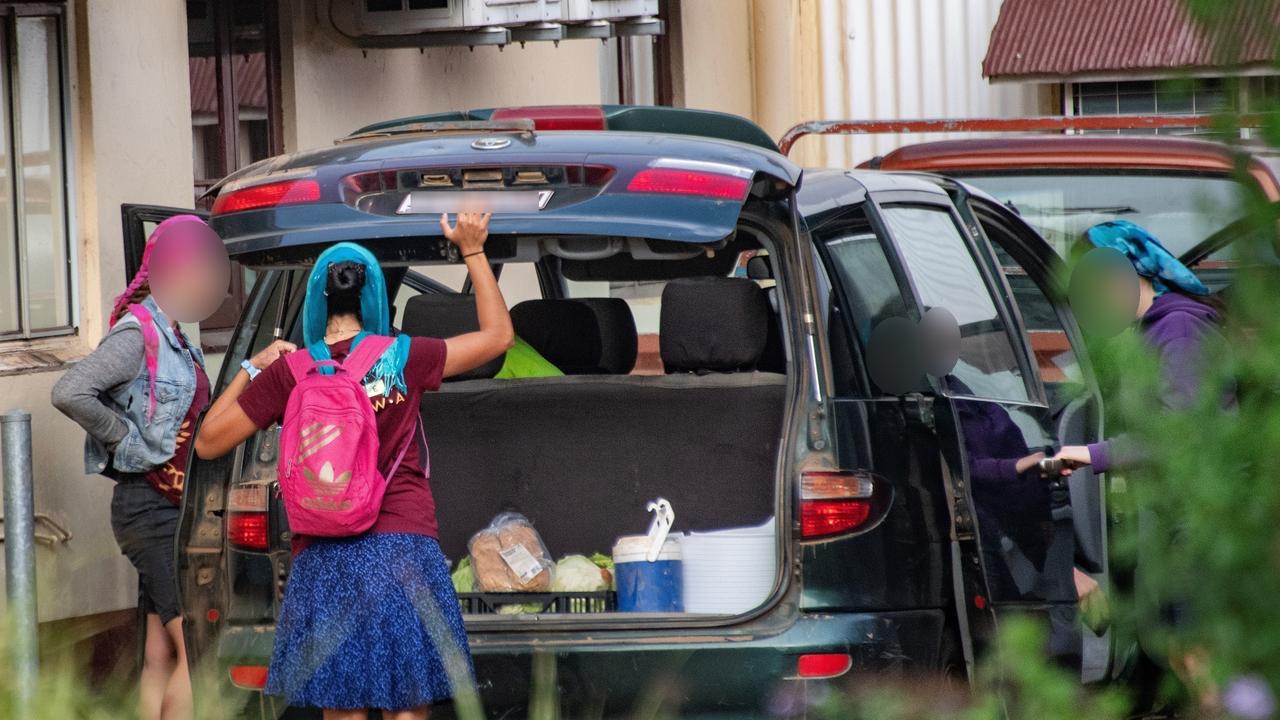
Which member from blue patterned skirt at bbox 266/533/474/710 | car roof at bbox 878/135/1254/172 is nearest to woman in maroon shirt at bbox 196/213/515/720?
blue patterned skirt at bbox 266/533/474/710

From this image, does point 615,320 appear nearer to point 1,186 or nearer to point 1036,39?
point 1,186

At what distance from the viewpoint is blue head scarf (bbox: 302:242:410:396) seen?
372cm

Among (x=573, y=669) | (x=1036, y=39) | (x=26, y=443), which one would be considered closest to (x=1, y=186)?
(x=26, y=443)

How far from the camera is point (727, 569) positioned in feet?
13.7

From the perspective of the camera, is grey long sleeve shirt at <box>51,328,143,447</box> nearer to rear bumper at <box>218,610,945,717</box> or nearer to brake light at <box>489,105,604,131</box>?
brake light at <box>489,105,604,131</box>

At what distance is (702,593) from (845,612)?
504 mm

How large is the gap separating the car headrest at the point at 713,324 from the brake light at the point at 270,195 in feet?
3.09

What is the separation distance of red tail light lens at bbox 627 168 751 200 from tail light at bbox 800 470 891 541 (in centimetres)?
64

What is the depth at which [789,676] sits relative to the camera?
3.75 m

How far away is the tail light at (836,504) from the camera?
3.79 metres

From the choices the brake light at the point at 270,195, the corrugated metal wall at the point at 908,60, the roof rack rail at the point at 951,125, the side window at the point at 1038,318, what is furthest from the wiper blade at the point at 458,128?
the corrugated metal wall at the point at 908,60

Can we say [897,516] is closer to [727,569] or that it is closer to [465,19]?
[727,569]

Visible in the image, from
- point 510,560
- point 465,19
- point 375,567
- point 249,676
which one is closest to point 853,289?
point 510,560

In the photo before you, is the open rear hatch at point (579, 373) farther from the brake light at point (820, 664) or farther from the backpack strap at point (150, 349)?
the backpack strap at point (150, 349)
